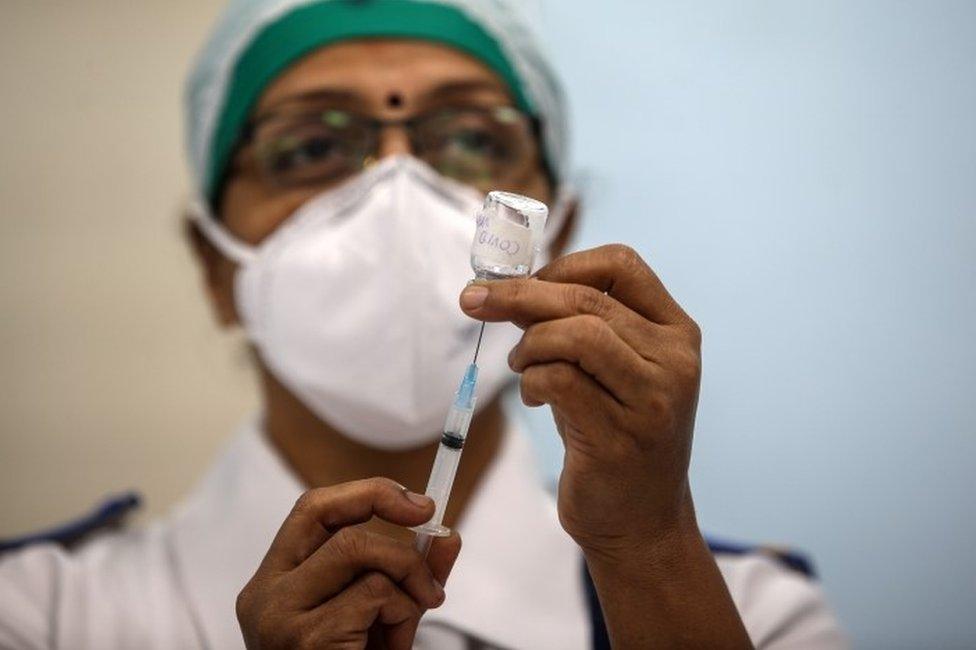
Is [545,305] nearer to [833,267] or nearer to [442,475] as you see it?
[442,475]

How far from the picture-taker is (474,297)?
0.61 m

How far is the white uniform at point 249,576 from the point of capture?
98 centimetres

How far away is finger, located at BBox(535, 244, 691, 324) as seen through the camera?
646mm

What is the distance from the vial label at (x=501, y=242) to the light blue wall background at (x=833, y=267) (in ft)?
1.62

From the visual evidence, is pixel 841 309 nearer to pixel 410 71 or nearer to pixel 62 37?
pixel 410 71

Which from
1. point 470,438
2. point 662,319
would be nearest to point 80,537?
point 470,438

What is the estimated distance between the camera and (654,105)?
1208mm

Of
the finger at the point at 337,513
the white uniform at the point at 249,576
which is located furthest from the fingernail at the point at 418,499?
the white uniform at the point at 249,576

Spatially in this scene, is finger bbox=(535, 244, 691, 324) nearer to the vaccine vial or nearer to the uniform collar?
the vaccine vial

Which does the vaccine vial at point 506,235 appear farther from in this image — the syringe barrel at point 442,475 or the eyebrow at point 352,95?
the eyebrow at point 352,95

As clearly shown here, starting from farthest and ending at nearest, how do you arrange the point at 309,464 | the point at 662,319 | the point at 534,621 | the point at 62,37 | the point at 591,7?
the point at 62,37 → the point at 591,7 → the point at 309,464 → the point at 534,621 → the point at 662,319

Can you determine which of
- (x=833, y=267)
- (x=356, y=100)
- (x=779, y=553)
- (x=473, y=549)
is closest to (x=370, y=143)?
(x=356, y=100)

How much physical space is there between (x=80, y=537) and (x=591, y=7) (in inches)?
35.4

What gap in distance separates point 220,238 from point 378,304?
0.25 meters
